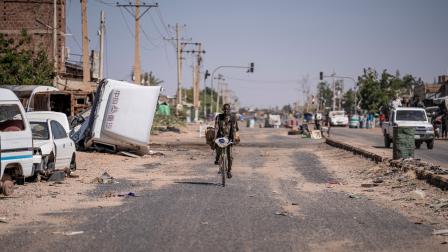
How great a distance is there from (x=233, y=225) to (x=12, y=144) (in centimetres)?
564

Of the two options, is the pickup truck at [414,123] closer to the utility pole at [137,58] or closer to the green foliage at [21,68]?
the green foliage at [21,68]

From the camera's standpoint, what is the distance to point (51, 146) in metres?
16.9

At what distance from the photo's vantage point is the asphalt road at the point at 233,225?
8.42 metres

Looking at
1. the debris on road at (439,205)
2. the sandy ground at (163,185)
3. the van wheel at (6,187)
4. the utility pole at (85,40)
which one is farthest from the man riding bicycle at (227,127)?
the utility pole at (85,40)

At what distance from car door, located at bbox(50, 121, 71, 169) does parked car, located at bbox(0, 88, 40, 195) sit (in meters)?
2.71

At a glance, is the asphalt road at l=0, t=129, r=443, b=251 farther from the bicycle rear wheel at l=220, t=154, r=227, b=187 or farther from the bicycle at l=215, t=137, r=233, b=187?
the bicycle at l=215, t=137, r=233, b=187

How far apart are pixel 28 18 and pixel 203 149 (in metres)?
23.6

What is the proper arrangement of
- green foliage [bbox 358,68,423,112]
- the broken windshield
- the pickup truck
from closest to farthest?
the pickup truck → the broken windshield → green foliage [bbox 358,68,423,112]

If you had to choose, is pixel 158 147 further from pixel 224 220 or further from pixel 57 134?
pixel 224 220

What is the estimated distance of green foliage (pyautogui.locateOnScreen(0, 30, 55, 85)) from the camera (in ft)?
114

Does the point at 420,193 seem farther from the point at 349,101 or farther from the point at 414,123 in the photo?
the point at 349,101

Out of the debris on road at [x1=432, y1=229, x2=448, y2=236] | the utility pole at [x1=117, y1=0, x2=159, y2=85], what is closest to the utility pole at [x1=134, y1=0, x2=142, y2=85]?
the utility pole at [x1=117, y1=0, x2=159, y2=85]

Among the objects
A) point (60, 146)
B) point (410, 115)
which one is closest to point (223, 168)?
point (60, 146)

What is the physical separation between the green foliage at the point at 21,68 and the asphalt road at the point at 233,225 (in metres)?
21.1
